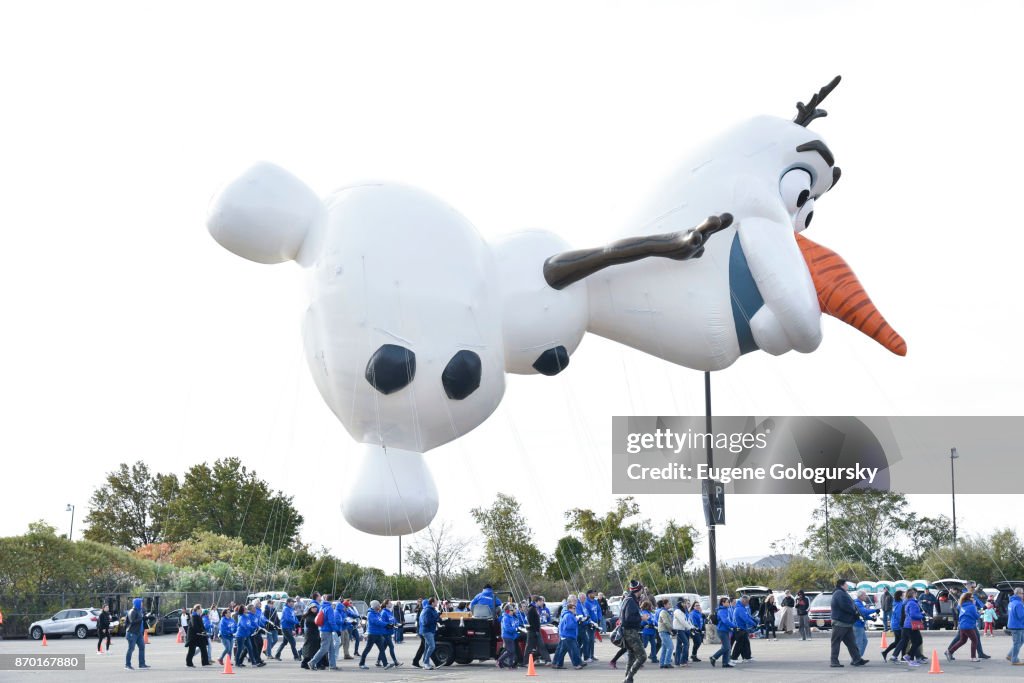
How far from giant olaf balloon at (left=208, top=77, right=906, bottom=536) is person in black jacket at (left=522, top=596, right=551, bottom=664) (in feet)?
21.7

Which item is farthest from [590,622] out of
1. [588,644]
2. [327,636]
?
[327,636]

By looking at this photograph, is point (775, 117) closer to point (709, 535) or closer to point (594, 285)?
point (594, 285)

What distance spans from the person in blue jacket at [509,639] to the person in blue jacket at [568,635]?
0.75 m

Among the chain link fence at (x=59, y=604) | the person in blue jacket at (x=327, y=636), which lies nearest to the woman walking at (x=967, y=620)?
the person in blue jacket at (x=327, y=636)

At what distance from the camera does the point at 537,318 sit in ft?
40.1

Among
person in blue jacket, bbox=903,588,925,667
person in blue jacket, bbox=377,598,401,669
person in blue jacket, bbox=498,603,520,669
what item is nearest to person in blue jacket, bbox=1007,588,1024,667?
person in blue jacket, bbox=903,588,925,667

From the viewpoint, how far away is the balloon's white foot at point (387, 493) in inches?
449

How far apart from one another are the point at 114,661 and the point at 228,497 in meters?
38.8

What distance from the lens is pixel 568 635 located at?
1761cm

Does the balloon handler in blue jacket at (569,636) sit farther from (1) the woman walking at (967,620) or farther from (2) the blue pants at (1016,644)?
(2) the blue pants at (1016,644)

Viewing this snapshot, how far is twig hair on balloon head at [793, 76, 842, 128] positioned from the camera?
532 inches

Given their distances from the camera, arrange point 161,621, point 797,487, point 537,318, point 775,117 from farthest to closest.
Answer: point 161,621
point 797,487
point 775,117
point 537,318

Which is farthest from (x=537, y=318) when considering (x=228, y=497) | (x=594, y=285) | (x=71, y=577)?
(x=228, y=497)

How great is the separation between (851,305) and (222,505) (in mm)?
51754
